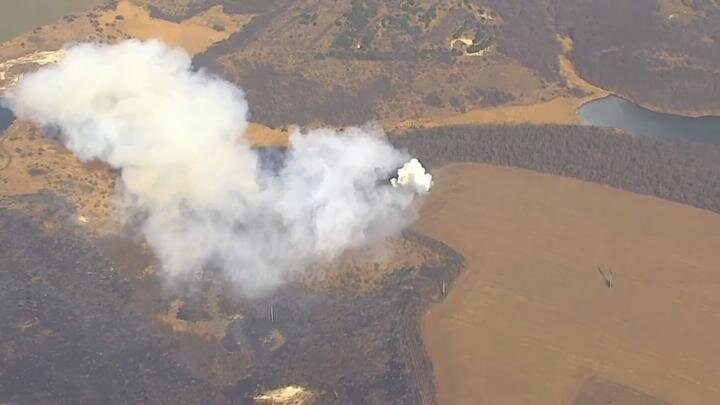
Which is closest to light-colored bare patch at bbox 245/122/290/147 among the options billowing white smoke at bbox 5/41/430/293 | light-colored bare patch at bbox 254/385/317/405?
billowing white smoke at bbox 5/41/430/293

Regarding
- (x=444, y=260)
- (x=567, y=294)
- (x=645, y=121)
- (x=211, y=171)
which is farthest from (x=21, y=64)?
(x=645, y=121)

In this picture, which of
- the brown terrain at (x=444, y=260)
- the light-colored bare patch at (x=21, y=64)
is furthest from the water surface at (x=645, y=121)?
the light-colored bare patch at (x=21, y=64)

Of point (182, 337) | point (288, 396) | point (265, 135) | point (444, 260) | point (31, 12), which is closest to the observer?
point (288, 396)

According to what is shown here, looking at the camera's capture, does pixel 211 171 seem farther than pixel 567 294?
Yes

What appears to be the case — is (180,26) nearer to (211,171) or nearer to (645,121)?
(211,171)

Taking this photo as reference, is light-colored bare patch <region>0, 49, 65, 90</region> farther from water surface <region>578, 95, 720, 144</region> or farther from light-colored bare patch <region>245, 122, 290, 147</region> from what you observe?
water surface <region>578, 95, 720, 144</region>

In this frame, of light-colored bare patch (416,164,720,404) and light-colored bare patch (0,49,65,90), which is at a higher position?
light-colored bare patch (0,49,65,90)

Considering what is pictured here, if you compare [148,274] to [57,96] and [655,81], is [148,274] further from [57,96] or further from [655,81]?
[655,81]
